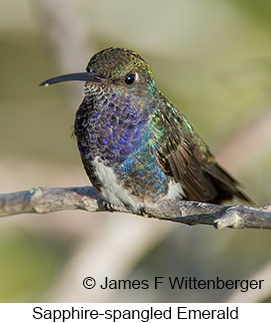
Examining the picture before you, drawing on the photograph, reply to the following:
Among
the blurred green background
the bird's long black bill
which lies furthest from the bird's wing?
the blurred green background

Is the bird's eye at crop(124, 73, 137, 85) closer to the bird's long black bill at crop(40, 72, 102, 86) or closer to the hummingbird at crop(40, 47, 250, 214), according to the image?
the hummingbird at crop(40, 47, 250, 214)

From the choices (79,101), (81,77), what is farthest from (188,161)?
(79,101)

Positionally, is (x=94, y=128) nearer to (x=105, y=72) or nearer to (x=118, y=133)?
(x=118, y=133)

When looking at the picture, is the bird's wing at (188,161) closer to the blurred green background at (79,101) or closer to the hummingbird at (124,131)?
the hummingbird at (124,131)

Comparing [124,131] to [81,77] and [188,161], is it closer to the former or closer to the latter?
[81,77]

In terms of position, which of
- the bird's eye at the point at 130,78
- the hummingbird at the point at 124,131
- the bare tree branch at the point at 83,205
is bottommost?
the bare tree branch at the point at 83,205

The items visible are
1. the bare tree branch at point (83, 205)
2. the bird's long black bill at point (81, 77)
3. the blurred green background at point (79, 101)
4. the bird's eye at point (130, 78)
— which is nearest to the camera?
the bare tree branch at point (83, 205)

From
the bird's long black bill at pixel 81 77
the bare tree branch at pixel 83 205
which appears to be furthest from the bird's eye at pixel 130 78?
the bare tree branch at pixel 83 205
